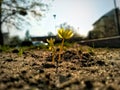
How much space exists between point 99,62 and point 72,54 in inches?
53.3

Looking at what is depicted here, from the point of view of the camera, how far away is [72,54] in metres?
6.82

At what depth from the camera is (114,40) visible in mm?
13242

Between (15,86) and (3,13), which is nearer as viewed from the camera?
(15,86)

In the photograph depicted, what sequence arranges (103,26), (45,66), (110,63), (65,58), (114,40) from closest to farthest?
(45,66), (110,63), (65,58), (114,40), (103,26)

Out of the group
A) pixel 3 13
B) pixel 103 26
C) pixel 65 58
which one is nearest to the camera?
pixel 65 58

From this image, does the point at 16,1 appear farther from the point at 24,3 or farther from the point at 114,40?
the point at 114,40

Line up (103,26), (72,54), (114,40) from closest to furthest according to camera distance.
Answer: (72,54) → (114,40) → (103,26)

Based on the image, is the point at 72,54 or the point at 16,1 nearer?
the point at 72,54

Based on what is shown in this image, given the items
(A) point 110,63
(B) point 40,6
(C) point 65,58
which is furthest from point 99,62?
(B) point 40,6

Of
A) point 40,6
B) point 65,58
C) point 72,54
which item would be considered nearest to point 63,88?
point 65,58

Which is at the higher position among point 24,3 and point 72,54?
point 24,3

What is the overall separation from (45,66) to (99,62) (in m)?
1.03

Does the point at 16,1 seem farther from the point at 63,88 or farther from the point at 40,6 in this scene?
the point at 63,88

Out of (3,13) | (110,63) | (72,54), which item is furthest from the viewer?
(3,13)
